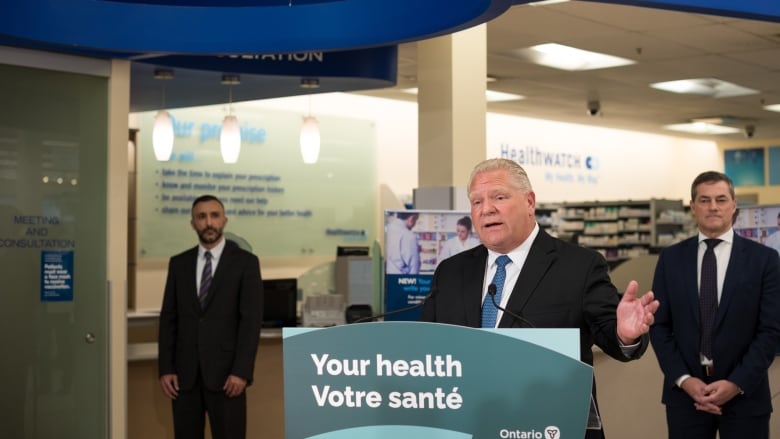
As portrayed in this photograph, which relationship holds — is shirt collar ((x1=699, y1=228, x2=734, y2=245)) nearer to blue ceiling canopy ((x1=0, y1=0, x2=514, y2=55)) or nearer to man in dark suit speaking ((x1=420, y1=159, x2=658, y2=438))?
blue ceiling canopy ((x1=0, y1=0, x2=514, y2=55))

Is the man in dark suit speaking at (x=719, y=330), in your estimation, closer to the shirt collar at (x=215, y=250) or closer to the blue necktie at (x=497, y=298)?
the blue necktie at (x=497, y=298)

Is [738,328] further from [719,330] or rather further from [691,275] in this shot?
[691,275]

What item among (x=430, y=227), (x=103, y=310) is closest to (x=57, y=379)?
(x=103, y=310)

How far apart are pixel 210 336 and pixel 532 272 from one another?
10.2 feet

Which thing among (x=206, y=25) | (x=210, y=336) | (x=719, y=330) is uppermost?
(x=206, y=25)

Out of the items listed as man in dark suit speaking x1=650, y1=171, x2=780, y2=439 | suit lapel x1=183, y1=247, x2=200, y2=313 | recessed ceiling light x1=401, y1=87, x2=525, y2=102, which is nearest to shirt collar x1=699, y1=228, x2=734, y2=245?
man in dark suit speaking x1=650, y1=171, x2=780, y2=439

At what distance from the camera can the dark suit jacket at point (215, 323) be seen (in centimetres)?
540

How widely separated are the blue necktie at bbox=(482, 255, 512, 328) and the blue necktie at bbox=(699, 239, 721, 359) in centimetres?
173

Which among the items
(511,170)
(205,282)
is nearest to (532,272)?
(511,170)

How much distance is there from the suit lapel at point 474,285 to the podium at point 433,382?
0.81m

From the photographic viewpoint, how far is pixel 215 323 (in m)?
5.44

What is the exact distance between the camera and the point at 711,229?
417cm

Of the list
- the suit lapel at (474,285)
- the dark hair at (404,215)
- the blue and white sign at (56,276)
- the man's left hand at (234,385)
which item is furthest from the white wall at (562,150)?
the suit lapel at (474,285)

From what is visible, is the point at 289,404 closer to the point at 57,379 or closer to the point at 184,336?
the point at 184,336
